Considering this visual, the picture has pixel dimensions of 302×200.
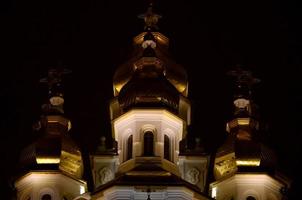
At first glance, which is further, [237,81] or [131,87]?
[237,81]

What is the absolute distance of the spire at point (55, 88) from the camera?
3628cm

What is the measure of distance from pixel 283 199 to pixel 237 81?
4.73 meters

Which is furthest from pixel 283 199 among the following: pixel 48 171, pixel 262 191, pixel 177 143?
pixel 48 171

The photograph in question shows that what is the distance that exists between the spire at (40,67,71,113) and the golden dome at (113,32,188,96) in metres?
1.66

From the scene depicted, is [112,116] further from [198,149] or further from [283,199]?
[283,199]

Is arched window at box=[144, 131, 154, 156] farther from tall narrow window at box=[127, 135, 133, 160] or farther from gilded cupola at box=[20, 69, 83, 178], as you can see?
gilded cupola at box=[20, 69, 83, 178]

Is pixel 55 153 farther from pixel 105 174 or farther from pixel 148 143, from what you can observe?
pixel 148 143

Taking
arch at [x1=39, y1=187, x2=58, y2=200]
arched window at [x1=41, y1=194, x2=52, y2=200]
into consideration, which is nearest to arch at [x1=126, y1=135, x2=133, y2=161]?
arch at [x1=39, y1=187, x2=58, y2=200]

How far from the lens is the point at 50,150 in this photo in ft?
112

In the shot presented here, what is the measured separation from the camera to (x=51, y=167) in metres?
33.8

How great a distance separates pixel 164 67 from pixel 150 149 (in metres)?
3.21

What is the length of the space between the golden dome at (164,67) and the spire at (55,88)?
1661 millimetres

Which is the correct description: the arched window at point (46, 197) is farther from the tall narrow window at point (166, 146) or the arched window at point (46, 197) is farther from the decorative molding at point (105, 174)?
the tall narrow window at point (166, 146)

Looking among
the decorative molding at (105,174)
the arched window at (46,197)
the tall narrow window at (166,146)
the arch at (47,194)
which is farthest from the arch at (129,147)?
the arched window at (46,197)
